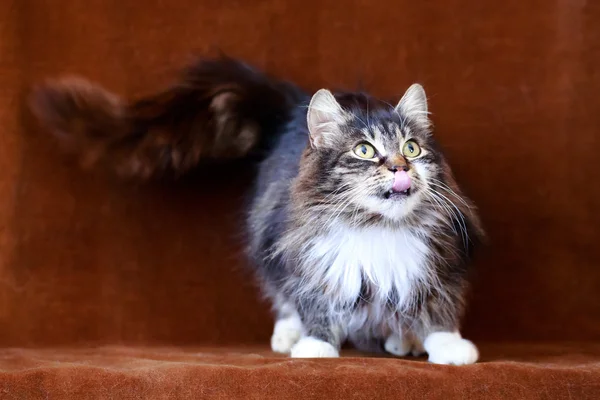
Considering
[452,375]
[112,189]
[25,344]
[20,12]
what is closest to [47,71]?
[20,12]

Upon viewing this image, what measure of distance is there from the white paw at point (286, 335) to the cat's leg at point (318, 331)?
5.7 inches

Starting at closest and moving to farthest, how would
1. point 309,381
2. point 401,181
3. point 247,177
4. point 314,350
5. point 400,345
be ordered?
point 309,381, point 401,181, point 314,350, point 400,345, point 247,177

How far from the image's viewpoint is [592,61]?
1736 mm

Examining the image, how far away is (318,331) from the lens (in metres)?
1.41

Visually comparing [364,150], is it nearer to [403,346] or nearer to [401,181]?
[401,181]

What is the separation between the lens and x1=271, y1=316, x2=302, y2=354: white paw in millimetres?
1565

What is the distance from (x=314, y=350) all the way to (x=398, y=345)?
0.25 metres

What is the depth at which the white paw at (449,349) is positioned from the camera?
51.2 inches

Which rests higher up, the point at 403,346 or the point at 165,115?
the point at 165,115

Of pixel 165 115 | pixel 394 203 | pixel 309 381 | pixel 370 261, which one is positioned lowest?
pixel 309 381

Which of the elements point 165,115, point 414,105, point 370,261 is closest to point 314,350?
point 370,261

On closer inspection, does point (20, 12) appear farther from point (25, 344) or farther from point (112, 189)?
point (25, 344)

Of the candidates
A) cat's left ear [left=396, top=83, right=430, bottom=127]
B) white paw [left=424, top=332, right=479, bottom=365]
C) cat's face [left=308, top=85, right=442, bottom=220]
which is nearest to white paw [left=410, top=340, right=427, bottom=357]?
white paw [left=424, top=332, right=479, bottom=365]

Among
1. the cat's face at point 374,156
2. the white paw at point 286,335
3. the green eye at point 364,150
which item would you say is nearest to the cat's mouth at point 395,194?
the cat's face at point 374,156
